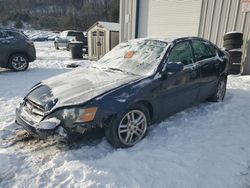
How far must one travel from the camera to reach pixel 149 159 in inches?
121

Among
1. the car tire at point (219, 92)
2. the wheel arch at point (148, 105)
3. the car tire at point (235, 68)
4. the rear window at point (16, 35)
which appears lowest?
the car tire at point (235, 68)

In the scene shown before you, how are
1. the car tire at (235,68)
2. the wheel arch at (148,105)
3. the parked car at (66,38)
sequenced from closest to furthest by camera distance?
the wheel arch at (148,105), the car tire at (235,68), the parked car at (66,38)

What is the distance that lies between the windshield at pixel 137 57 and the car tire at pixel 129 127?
2.07 ft

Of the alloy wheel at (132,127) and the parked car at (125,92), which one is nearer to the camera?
the parked car at (125,92)

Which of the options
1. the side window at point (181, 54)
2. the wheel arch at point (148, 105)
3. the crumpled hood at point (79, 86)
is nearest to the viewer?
the crumpled hood at point (79, 86)

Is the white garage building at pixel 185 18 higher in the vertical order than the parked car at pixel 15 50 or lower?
higher

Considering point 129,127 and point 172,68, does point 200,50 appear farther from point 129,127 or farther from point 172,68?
point 129,127

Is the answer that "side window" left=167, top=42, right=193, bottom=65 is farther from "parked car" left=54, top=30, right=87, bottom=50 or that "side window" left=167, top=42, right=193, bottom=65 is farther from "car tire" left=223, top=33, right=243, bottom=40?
"parked car" left=54, top=30, right=87, bottom=50

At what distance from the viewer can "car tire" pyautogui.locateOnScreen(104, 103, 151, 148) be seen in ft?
10.3

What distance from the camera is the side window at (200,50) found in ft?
14.9

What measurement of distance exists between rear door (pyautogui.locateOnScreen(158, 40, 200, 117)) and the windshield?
8.6 inches

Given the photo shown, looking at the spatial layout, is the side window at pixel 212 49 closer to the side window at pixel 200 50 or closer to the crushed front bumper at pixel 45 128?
the side window at pixel 200 50

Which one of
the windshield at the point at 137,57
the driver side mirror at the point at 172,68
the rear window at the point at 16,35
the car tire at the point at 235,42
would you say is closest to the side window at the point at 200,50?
the windshield at the point at 137,57

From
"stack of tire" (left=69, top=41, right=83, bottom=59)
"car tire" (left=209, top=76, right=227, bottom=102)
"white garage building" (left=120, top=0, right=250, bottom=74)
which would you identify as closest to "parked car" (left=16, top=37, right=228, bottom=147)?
"car tire" (left=209, top=76, right=227, bottom=102)
